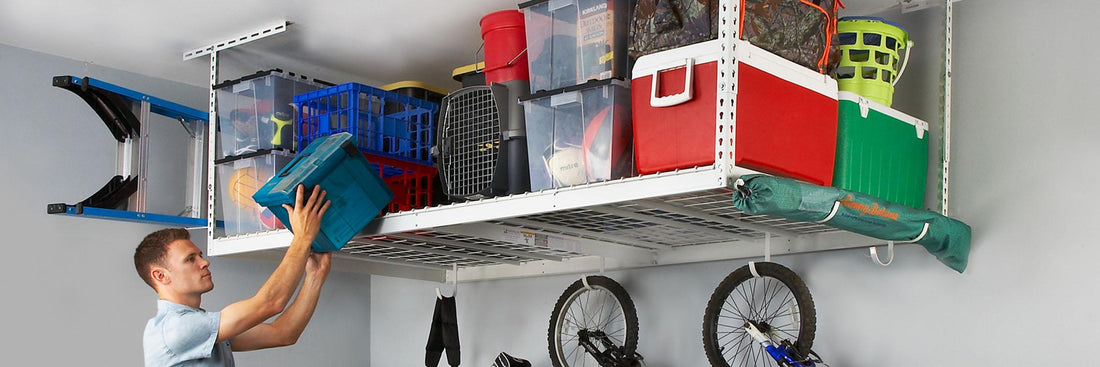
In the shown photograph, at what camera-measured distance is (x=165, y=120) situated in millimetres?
4852

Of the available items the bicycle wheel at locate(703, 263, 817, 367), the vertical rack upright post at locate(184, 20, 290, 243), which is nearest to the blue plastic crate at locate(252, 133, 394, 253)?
the vertical rack upright post at locate(184, 20, 290, 243)

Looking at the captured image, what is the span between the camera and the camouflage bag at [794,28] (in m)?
2.88

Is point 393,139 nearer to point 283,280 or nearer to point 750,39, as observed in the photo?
point 283,280

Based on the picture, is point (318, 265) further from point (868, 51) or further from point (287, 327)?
point (868, 51)

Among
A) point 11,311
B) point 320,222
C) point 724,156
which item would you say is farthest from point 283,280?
point 11,311

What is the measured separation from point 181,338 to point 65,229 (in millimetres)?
1715

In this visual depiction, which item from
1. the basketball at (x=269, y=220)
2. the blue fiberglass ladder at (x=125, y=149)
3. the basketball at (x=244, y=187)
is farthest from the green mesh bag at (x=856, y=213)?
the blue fiberglass ladder at (x=125, y=149)

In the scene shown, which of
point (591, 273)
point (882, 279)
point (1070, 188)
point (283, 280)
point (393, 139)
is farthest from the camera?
point (591, 273)

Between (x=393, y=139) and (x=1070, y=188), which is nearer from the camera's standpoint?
(x=1070, y=188)

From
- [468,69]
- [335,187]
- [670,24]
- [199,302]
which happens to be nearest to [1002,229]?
[670,24]

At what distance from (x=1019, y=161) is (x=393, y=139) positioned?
2.21 meters

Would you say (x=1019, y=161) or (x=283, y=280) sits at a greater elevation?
(x=1019, y=161)

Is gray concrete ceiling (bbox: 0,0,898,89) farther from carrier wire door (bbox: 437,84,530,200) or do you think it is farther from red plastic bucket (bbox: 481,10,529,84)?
carrier wire door (bbox: 437,84,530,200)

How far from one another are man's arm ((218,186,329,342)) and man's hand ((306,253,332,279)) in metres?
0.22
